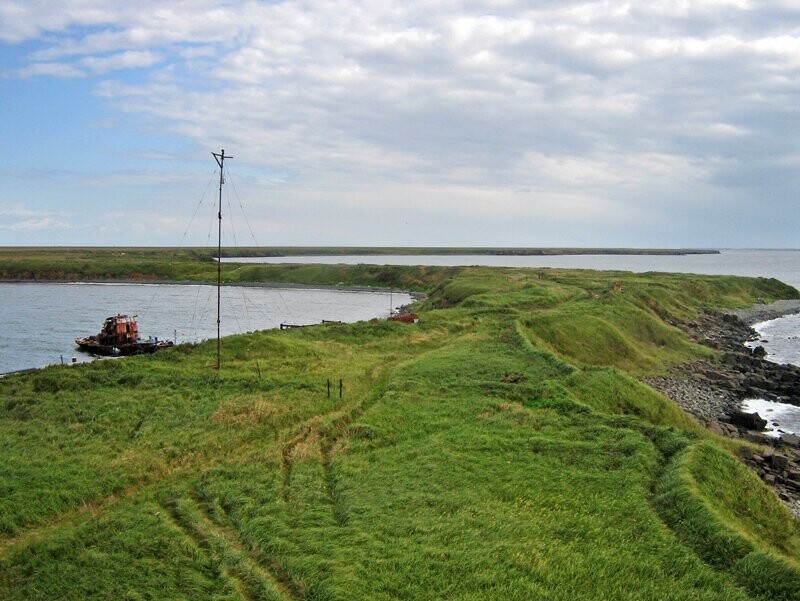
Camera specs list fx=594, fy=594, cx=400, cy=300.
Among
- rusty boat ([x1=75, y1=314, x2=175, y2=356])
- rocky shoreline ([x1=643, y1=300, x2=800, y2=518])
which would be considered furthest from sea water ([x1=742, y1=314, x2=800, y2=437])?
rusty boat ([x1=75, y1=314, x2=175, y2=356])

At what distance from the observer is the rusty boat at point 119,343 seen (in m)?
55.1

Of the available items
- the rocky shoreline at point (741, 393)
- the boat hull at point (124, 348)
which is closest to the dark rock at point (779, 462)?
the rocky shoreline at point (741, 393)

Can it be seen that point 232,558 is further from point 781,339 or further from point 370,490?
point 781,339

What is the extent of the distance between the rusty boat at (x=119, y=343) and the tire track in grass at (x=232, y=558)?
39855 millimetres

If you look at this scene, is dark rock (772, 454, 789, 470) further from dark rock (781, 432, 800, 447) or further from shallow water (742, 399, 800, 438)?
shallow water (742, 399, 800, 438)

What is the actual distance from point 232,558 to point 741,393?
42.4m

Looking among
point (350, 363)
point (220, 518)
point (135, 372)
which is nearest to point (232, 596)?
point (220, 518)

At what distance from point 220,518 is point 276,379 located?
15495 millimetres

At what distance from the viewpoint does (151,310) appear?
90125mm

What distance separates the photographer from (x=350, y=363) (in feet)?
125

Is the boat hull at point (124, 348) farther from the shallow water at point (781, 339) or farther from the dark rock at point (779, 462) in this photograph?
the shallow water at point (781, 339)

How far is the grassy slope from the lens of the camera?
48.3 ft

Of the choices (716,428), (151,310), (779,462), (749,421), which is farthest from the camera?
(151,310)

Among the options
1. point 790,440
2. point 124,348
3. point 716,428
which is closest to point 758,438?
point 790,440
